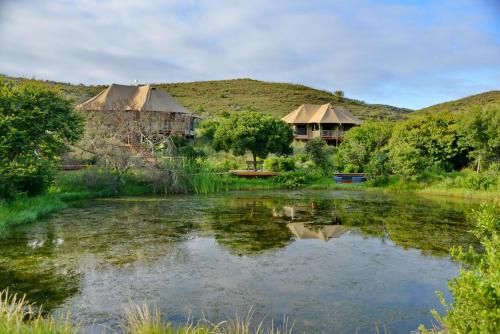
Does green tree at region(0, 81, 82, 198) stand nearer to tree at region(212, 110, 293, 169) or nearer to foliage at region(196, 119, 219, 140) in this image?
tree at region(212, 110, 293, 169)

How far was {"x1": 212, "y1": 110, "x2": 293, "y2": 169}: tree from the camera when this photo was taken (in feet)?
91.3

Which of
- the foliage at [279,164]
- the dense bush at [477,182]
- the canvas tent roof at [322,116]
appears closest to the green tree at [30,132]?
the foliage at [279,164]

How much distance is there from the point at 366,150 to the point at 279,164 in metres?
6.24

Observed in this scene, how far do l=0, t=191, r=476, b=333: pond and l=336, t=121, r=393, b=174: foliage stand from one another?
28.2 feet

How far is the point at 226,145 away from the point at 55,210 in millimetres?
13226

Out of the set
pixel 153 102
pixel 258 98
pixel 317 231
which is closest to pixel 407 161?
pixel 317 231

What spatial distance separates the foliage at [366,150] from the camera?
27469 millimetres

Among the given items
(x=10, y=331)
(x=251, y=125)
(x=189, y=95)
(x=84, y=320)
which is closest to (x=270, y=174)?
(x=251, y=125)

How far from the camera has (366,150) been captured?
1202 inches

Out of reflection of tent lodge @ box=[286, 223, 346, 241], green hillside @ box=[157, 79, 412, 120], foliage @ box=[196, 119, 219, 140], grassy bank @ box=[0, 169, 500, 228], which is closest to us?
reflection of tent lodge @ box=[286, 223, 346, 241]

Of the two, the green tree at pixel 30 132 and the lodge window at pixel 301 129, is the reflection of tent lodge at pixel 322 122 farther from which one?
the green tree at pixel 30 132

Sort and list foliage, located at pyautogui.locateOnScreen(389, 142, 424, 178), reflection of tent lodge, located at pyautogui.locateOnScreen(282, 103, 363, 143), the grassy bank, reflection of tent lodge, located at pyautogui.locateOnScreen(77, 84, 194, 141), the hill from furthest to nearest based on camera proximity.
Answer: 1. the hill
2. reflection of tent lodge, located at pyautogui.locateOnScreen(282, 103, 363, 143)
3. reflection of tent lodge, located at pyautogui.locateOnScreen(77, 84, 194, 141)
4. foliage, located at pyautogui.locateOnScreen(389, 142, 424, 178)
5. the grassy bank

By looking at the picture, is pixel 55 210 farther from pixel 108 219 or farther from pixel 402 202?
pixel 402 202

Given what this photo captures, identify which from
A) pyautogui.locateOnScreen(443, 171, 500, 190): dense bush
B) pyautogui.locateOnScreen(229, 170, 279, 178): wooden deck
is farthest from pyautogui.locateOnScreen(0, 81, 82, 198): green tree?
pyautogui.locateOnScreen(443, 171, 500, 190): dense bush
